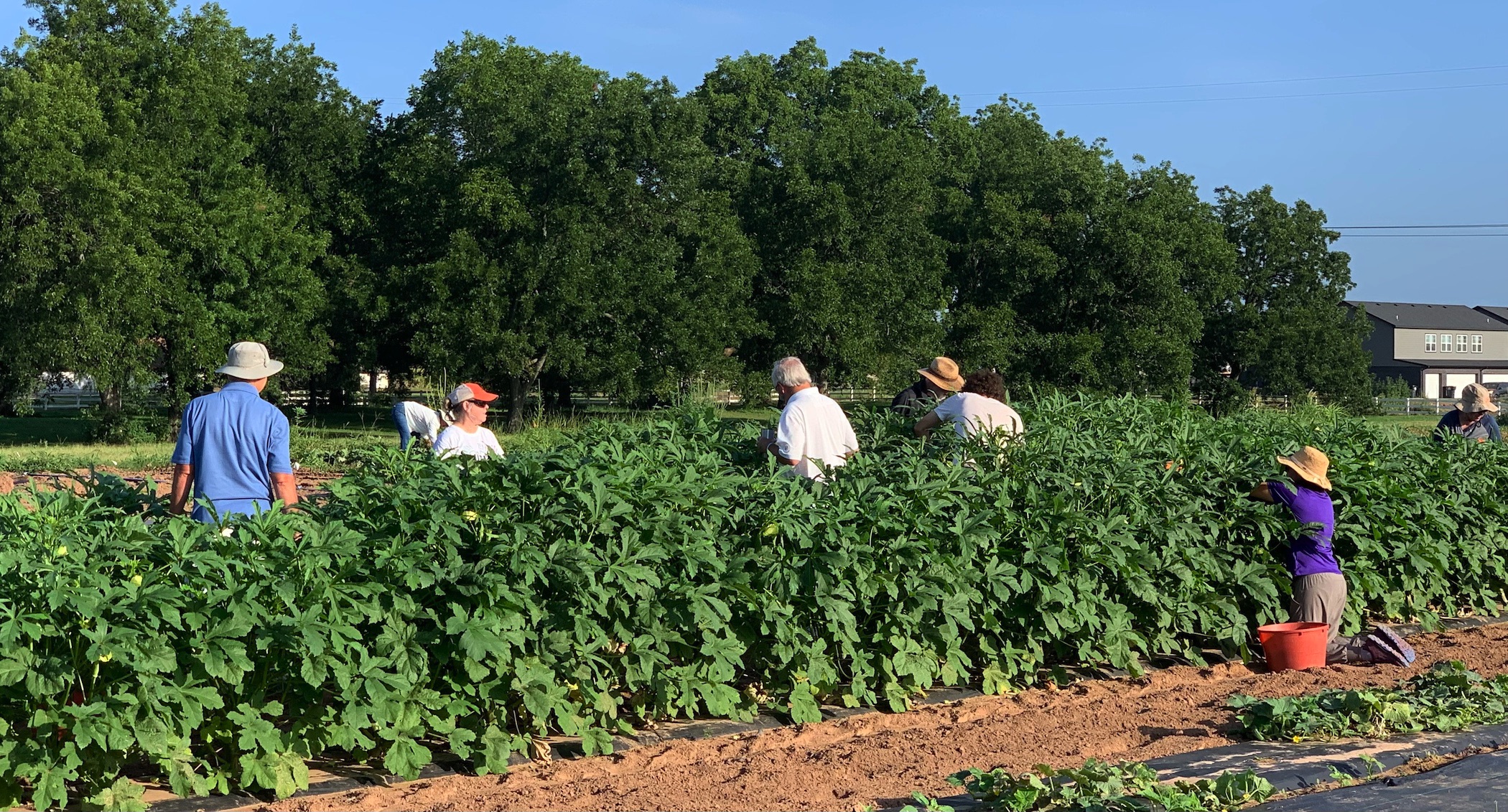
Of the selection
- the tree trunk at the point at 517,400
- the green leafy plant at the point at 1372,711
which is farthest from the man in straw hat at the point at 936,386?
the tree trunk at the point at 517,400

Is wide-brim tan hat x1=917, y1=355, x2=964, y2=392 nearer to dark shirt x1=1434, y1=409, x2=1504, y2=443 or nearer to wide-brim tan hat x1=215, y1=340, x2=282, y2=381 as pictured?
dark shirt x1=1434, y1=409, x2=1504, y2=443

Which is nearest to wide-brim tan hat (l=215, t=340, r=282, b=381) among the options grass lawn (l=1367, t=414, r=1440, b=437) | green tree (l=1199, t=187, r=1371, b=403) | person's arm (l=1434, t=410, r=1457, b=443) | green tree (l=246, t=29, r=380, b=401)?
person's arm (l=1434, t=410, r=1457, b=443)

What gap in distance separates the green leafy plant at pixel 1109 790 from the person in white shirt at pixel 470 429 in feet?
10.9

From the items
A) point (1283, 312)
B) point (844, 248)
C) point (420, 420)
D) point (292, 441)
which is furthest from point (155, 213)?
point (1283, 312)

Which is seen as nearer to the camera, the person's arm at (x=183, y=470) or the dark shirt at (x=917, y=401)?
the person's arm at (x=183, y=470)

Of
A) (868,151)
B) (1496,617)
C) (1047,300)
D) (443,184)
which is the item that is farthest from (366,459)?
(1047,300)

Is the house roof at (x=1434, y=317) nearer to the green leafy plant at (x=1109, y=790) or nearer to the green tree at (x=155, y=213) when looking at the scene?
the green tree at (x=155, y=213)

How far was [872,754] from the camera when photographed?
16.9 ft

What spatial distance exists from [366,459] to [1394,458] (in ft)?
20.5

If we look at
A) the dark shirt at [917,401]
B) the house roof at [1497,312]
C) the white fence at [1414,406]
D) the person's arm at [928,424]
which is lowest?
the person's arm at [928,424]

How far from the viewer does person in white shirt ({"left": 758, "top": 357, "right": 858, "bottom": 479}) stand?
257 inches

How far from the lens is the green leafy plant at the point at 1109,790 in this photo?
4.14 meters

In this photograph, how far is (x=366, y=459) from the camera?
620 centimetres

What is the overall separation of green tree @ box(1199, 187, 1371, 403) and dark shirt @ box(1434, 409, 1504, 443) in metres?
33.5
